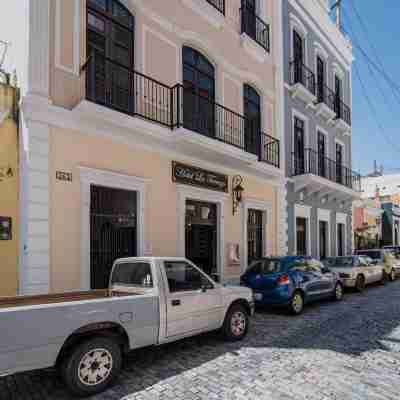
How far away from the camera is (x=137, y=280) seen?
564cm

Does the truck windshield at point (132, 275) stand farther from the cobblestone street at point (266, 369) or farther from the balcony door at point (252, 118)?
the balcony door at point (252, 118)

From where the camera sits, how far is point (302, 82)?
1606 centimetres

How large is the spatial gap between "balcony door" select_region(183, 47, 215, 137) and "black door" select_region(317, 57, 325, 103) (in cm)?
830

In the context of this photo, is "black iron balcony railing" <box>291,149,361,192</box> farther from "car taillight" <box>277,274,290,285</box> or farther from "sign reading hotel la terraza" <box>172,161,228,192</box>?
"car taillight" <box>277,274,290,285</box>

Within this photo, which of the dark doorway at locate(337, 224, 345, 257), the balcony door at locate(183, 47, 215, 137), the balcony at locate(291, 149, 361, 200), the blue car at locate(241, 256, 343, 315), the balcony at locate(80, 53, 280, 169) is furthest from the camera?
the dark doorway at locate(337, 224, 345, 257)

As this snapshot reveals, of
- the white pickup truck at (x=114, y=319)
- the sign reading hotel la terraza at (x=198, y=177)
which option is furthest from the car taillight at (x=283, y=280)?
the sign reading hotel la terraza at (x=198, y=177)

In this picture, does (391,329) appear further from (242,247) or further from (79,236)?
(79,236)

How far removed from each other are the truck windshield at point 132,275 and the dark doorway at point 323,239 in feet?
44.3

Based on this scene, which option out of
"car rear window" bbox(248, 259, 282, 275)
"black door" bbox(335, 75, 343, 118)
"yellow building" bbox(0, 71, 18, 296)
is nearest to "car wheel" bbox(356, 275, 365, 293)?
"car rear window" bbox(248, 259, 282, 275)

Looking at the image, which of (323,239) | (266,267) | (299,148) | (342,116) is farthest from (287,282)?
(342,116)

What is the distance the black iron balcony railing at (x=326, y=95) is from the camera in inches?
698

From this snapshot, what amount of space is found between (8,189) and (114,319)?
393cm

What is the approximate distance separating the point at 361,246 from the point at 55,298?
23319 millimetres

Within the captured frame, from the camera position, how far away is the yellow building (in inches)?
264
